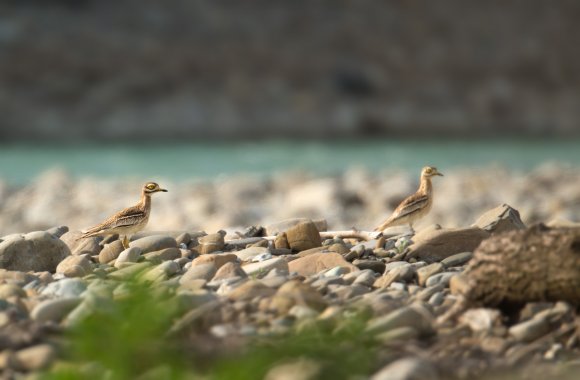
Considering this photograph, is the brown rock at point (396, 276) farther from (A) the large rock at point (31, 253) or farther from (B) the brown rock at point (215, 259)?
(A) the large rock at point (31, 253)

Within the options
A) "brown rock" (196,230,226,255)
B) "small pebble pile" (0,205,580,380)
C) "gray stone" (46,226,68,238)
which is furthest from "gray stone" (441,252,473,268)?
"gray stone" (46,226,68,238)

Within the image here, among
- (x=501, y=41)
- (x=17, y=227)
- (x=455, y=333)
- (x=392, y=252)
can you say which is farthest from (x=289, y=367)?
(x=501, y=41)

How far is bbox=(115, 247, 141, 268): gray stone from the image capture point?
4.88 m

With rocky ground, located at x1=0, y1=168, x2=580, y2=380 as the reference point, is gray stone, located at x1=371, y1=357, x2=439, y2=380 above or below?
below

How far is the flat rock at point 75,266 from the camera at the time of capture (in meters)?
4.67

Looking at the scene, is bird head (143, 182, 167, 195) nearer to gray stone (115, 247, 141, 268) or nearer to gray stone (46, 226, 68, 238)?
gray stone (115, 247, 141, 268)

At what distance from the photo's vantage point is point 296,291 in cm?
409

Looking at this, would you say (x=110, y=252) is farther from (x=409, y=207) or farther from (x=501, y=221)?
(x=501, y=221)

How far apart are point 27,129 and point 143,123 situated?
356cm

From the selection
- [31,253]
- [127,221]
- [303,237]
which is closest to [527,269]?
[303,237]

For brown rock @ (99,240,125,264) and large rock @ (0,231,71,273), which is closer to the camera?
large rock @ (0,231,71,273)

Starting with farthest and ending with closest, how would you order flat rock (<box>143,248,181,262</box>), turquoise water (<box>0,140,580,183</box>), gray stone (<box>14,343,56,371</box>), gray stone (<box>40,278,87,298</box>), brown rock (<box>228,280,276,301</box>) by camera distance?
turquoise water (<box>0,140,580,183</box>)
flat rock (<box>143,248,181,262</box>)
gray stone (<box>40,278,87,298</box>)
brown rock (<box>228,280,276,301</box>)
gray stone (<box>14,343,56,371</box>)

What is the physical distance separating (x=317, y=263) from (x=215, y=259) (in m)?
0.41

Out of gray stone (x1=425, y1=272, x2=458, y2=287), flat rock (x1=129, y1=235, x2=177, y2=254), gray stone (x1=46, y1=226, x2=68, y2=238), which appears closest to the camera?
gray stone (x1=425, y1=272, x2=458, y2=287)
